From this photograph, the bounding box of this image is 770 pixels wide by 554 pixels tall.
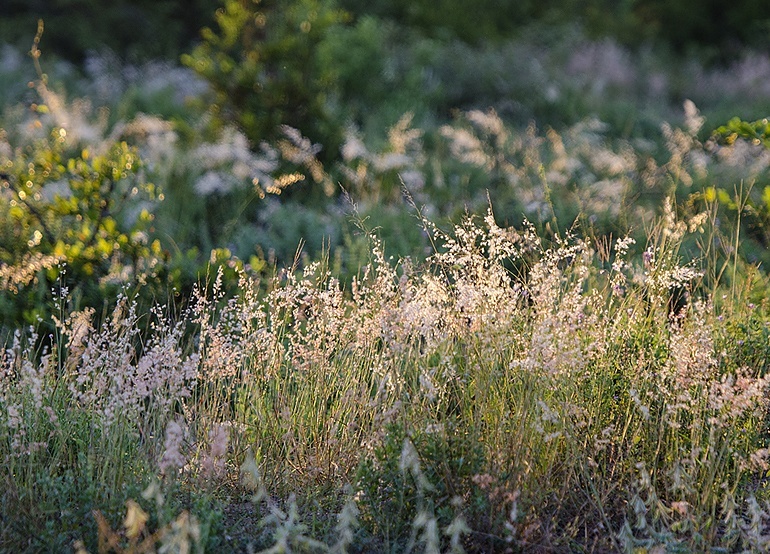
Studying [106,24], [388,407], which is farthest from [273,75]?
[106,24]

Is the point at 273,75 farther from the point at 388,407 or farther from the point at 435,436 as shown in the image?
the point at 435,436

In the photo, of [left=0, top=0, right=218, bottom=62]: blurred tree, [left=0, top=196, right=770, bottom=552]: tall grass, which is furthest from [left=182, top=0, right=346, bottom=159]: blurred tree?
[left=0, top=0, right=218, bottom=62]: blurred tree

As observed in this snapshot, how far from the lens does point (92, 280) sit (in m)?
4.57

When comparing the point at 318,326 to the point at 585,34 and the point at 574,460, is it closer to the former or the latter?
the point at 574,460

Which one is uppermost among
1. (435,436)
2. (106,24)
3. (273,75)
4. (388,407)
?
(106,24)

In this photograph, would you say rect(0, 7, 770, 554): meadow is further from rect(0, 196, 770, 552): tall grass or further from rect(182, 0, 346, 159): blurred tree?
rect(182, 0, 346, 159): blurred tree

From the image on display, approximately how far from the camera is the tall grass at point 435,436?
102 inches

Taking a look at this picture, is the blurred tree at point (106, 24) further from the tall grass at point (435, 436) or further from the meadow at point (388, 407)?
the tall grass at point (435, 436)

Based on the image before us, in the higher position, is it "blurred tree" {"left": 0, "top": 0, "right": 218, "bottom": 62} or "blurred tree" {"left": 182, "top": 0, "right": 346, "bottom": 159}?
"blurred tree" {"left": 0, "top": 0, "right": 218, "bottom": 62}

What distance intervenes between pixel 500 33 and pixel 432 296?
1522 centimetres

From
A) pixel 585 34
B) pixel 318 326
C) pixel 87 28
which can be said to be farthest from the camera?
pixel 585 34

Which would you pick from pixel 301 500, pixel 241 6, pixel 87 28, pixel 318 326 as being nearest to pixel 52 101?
pixel 241 6

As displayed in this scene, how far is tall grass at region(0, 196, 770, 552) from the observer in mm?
2596

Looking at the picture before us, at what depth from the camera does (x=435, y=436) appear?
273 cm
